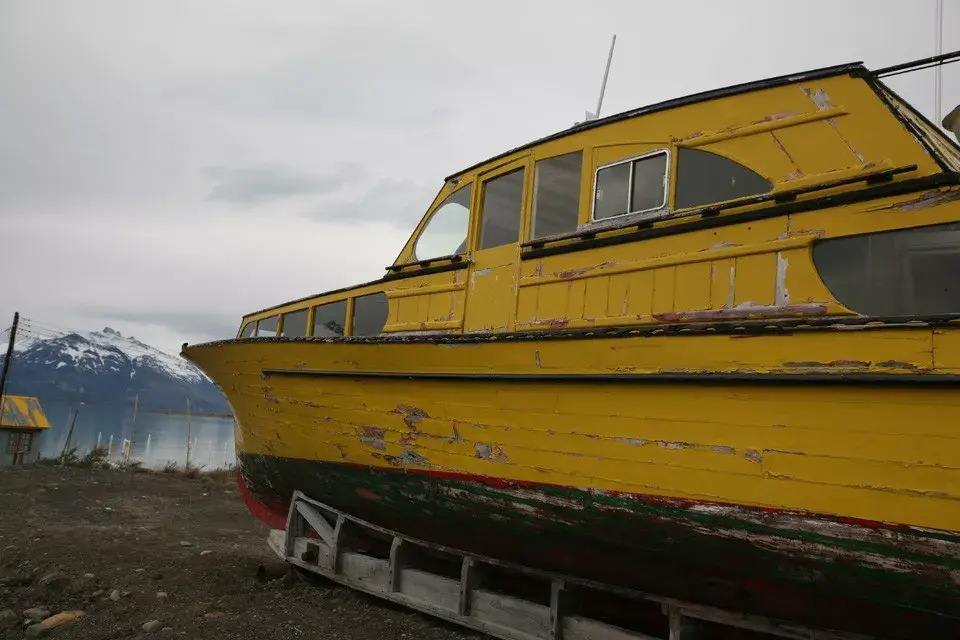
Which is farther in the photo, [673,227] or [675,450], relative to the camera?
[673,227]

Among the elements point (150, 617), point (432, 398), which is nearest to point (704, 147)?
point (432, 398)

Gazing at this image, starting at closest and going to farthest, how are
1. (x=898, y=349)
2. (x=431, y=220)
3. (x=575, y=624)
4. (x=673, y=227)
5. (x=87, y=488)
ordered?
(x=898, y=349)
(x=673, y=227)
(x=575, y=624)
(x=431, y=220)
(x=87, y=488)

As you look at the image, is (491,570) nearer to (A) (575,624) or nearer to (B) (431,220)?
(A) (575,624)

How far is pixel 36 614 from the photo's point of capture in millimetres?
4461

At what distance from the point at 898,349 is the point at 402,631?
369 centimetres

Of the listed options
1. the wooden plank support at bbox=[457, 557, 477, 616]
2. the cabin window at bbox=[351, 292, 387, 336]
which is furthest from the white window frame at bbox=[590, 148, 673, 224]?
the wooden plank support at bbox=[457, 557, 477, 616]

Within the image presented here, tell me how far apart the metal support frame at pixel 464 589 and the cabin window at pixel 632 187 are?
2171 millimetres

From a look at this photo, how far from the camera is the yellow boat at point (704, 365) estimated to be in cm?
255

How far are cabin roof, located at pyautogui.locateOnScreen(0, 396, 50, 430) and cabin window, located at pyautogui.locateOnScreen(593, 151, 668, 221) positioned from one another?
2443cm

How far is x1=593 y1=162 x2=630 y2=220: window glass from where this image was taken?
3.71 metres

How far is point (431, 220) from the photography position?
196 inches

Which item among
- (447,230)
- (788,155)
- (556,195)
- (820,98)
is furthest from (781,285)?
(447,230)

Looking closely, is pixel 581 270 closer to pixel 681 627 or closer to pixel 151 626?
pixel 681 627

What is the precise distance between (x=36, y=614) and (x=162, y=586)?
3.79ft
